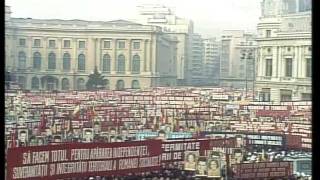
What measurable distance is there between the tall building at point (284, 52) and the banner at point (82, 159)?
399mm

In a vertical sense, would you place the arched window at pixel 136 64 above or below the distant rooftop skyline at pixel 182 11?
below

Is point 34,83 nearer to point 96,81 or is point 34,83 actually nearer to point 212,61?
point 96,81

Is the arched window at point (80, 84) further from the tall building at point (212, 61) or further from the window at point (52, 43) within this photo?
the tall building at point (212, 61)

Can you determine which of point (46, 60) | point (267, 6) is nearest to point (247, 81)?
point (267, 6)

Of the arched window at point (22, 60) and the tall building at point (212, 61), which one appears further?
the tall building at point (212, 61)

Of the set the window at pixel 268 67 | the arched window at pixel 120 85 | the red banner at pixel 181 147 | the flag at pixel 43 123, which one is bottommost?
the red banner at pixel 181 147

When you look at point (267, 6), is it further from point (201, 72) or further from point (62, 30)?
point (62, 30)

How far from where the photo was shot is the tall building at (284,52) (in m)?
1.41

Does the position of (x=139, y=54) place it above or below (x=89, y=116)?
above

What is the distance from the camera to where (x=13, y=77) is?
1.33 m

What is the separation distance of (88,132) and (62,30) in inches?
12.5

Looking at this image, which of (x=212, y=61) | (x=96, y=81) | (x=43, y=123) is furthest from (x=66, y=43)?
(x=212, y=61)

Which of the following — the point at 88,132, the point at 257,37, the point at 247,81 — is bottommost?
the point at 88,132

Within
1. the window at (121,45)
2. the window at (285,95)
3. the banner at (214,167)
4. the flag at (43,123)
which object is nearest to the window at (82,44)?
the window at (121,45)
